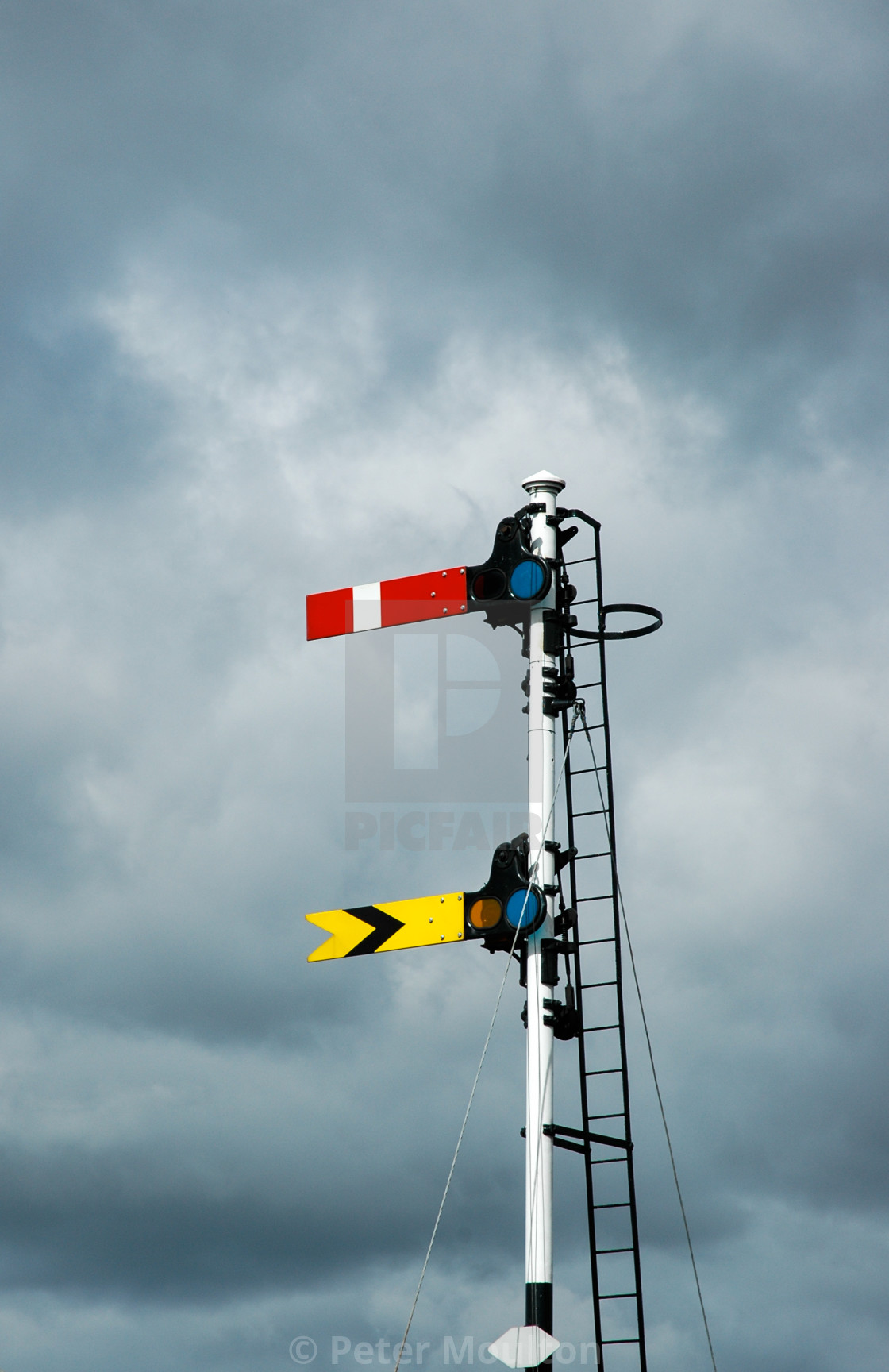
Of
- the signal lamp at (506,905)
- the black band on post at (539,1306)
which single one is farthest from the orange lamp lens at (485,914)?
the black band on post at (539,1306)

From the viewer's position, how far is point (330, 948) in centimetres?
1054

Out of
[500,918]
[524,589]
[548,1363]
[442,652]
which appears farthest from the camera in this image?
[442,652]

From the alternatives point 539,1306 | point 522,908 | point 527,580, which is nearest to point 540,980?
point 522,908

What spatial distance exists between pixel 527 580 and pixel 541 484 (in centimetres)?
78

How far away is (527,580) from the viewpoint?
10750 mm

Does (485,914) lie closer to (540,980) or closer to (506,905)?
(506,905)

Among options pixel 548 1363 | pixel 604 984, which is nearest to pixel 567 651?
pixel 604 984

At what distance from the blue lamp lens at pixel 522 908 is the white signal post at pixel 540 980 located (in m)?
0.13

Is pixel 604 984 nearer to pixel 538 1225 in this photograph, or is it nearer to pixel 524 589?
pixel 538 1225

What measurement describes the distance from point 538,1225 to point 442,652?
17.9 ft

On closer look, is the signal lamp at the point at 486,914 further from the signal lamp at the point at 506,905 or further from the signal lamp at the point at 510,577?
the signal lamp at the point at 510,577

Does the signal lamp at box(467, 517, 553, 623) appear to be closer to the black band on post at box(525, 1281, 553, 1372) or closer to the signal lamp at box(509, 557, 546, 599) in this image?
the signal lamp at box(509, 557, 546, 599)

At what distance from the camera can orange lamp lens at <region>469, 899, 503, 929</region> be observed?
1009 centimetres

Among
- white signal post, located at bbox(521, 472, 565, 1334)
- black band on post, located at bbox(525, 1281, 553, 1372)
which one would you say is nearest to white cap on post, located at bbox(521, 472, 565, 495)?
white signal post, located at bbox(521, 472, 565, 1334)
